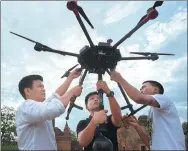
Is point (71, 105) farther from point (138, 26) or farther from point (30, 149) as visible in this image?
point (138, 26)

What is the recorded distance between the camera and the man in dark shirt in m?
4.17

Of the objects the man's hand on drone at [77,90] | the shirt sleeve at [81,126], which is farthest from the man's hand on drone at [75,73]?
the shirt sleeve at [81,126]

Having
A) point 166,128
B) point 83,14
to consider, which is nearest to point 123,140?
point 166,128

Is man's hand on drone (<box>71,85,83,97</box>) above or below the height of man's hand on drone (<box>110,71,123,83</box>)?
below

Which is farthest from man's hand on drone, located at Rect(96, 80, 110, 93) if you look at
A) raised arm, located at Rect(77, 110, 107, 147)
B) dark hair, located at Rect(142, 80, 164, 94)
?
dark hair, located at Rect(142, 80, 164, 94)

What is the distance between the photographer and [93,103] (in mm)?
5336

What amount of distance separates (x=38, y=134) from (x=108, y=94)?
1317 mm

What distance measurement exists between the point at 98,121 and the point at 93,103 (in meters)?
1.41

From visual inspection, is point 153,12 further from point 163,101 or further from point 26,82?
point 26,82

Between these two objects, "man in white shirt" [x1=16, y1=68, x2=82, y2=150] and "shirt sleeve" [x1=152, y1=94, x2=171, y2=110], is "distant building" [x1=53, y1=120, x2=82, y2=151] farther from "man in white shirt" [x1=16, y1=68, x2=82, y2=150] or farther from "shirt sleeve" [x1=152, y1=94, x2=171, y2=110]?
"man in white shirt" [x1=16, y1=68, x2=82, y2=150]

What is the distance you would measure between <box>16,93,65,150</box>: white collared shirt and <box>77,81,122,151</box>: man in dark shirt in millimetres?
624

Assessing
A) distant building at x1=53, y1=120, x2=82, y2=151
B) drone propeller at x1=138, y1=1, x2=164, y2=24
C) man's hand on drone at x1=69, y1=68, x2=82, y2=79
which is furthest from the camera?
distant building at x1=53, y1=120, x2=82, y2=151

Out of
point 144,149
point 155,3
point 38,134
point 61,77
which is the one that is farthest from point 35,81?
point 144,149

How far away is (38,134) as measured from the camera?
379 cm
